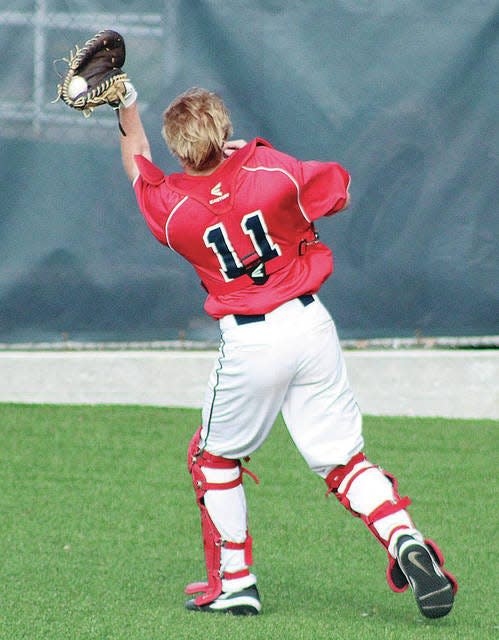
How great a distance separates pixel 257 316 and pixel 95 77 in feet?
3.09

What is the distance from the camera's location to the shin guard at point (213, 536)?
4.33 metres

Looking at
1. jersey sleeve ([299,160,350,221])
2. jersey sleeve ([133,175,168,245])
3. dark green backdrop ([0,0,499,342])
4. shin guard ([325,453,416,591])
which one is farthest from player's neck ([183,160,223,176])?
dark green backdrop ([0,0,499,342])

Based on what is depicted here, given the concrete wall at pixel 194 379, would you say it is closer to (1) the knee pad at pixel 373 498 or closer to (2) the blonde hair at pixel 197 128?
(1) the knee pad at pixel 373 498

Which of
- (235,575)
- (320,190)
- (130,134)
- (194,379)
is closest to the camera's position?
(320,190)

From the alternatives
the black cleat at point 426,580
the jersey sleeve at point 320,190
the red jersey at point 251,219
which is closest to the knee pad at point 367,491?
the black cleat at point 426,580

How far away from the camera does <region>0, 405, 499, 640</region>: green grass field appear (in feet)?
13.1

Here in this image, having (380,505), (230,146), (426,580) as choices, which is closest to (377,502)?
(380,505)

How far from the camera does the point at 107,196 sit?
7500 millimetres

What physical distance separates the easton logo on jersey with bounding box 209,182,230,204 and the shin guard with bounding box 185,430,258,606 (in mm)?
788

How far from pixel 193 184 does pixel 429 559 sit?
1363mm

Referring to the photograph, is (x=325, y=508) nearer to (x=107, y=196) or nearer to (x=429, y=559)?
(x=429, y=559)

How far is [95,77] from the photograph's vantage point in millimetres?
4344

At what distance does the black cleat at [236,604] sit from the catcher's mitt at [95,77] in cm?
162

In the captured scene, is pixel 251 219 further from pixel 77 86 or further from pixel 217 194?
pixel 77 86
